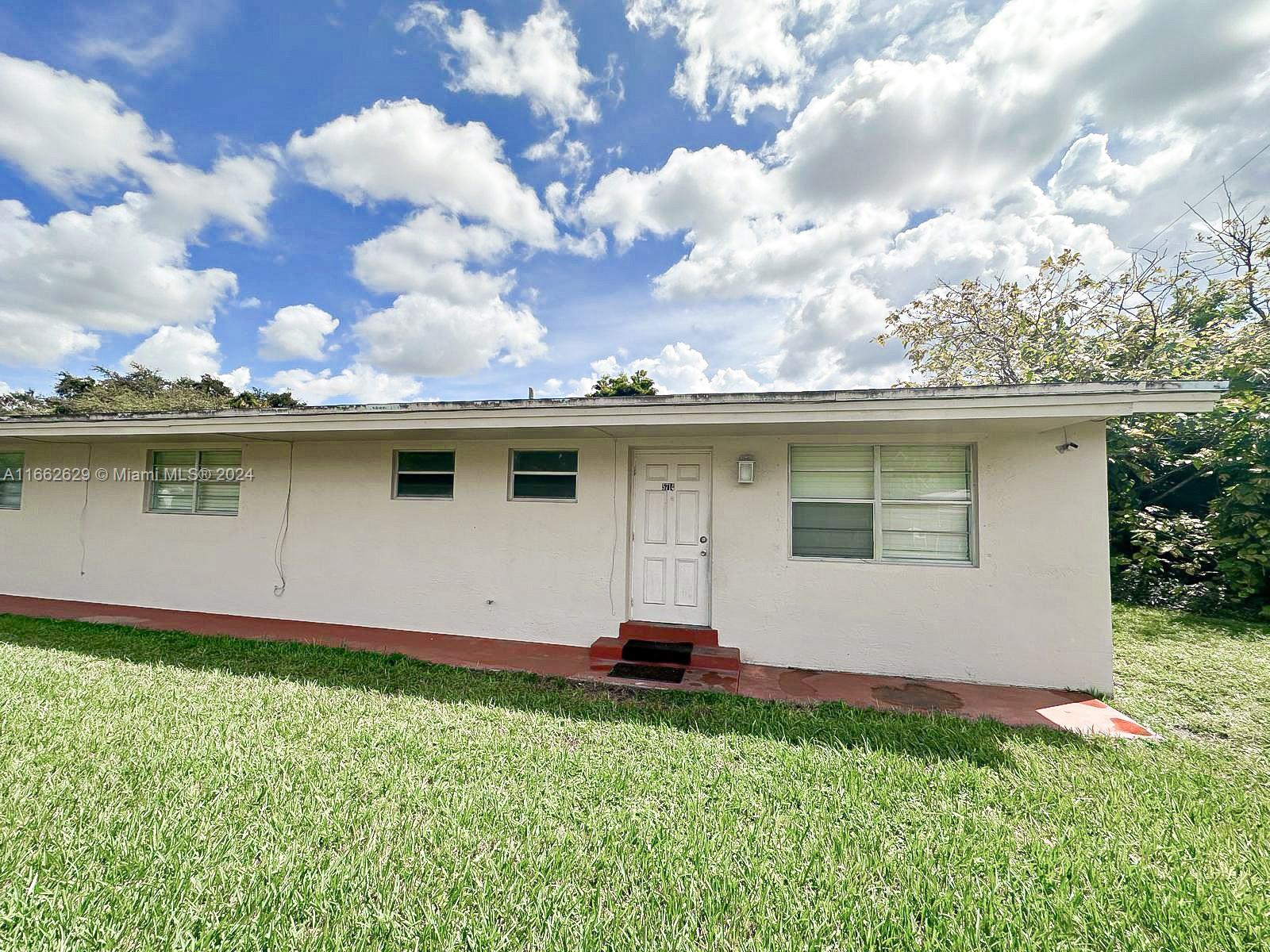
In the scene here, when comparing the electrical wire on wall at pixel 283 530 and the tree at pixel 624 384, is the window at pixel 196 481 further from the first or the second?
the tree at pixel 624 384

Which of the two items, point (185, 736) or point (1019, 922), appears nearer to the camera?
point (1019, 922)

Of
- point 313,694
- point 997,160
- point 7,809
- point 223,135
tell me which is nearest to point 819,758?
point 313,694

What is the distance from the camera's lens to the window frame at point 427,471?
6215mm

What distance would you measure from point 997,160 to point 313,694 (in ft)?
42.4

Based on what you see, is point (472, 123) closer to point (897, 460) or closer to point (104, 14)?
point (104, 14)

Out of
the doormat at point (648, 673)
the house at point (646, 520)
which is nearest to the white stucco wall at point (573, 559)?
the house at point (646, 520)

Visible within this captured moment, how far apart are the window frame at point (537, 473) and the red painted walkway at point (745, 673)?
1.73m

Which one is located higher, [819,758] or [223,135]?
[223,135]

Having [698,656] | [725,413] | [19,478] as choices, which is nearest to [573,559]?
[698,656]

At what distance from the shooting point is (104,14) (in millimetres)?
6445

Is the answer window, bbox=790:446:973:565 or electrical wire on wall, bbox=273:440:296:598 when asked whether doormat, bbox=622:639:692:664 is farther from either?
electrical wire on wall, bbox=273:440:296:598

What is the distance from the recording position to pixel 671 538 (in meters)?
5.67

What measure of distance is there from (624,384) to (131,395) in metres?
26.6

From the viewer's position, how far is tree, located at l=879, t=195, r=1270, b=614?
23.5 feet
